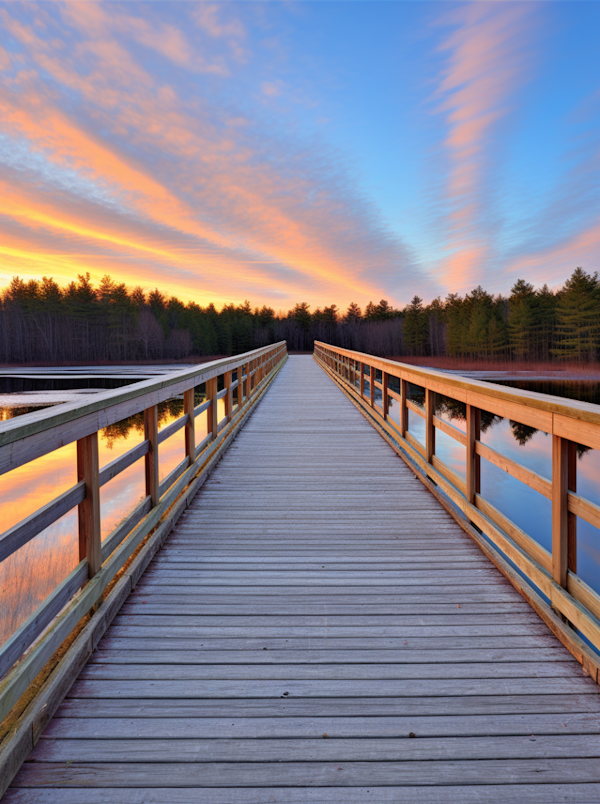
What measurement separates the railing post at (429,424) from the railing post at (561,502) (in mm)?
1671

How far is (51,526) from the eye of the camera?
768 centimetres

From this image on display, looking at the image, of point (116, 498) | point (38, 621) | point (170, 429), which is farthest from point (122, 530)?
point (116, 498)

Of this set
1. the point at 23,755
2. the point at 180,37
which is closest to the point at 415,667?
the point at 23,755

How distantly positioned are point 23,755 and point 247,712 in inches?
26.3

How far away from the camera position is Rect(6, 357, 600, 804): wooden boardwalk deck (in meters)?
1.27

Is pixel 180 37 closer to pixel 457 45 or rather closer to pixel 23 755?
pixel 457 45

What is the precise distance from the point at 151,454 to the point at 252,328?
7759cm

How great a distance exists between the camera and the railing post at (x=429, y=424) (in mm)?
3660

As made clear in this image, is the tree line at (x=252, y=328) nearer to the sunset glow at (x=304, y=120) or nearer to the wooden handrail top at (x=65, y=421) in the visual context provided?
the sunset glow at (x=304, y=120)

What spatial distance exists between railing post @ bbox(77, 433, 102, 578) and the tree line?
47.5m

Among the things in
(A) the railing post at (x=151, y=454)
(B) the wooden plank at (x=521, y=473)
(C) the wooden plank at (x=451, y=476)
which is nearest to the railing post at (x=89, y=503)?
(A) the railing post at (x=151, y=454)

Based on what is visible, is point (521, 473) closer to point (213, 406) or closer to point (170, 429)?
point (170, 429)

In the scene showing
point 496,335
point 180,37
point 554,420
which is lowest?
point 554,420

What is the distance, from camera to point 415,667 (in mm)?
1729
